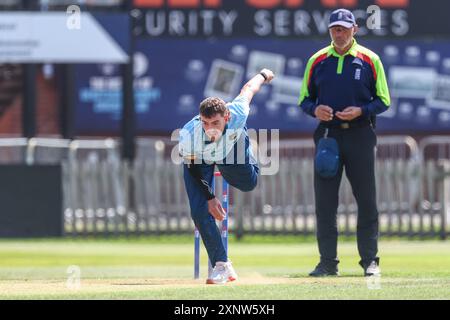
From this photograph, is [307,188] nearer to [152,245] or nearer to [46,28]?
[152,245]

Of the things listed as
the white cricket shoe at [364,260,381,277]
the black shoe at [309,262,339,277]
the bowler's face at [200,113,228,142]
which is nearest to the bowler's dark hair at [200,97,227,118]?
the bowler's face at [200,113,228,142]

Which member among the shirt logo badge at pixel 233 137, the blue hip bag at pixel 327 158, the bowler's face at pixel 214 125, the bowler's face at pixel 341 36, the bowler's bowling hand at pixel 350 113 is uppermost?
the bowler's face at pixel 341 36

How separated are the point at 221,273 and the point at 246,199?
1132cm

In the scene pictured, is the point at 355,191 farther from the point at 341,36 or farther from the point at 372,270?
the point at 341,36

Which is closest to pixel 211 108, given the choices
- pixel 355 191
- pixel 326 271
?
pixel 355 191

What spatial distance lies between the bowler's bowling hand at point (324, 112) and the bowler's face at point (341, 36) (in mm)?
584

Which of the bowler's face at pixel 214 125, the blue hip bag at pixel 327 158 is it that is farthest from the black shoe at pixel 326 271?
the bowler's face at pixel 214 125

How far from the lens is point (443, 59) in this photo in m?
28.5

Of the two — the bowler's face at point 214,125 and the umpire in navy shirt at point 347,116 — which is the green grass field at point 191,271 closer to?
the umpire in navy shirt at point 347,116

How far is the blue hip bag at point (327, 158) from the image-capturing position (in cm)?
1306

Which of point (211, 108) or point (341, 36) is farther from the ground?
point (341, 36)

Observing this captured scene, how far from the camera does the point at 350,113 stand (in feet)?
42.4
